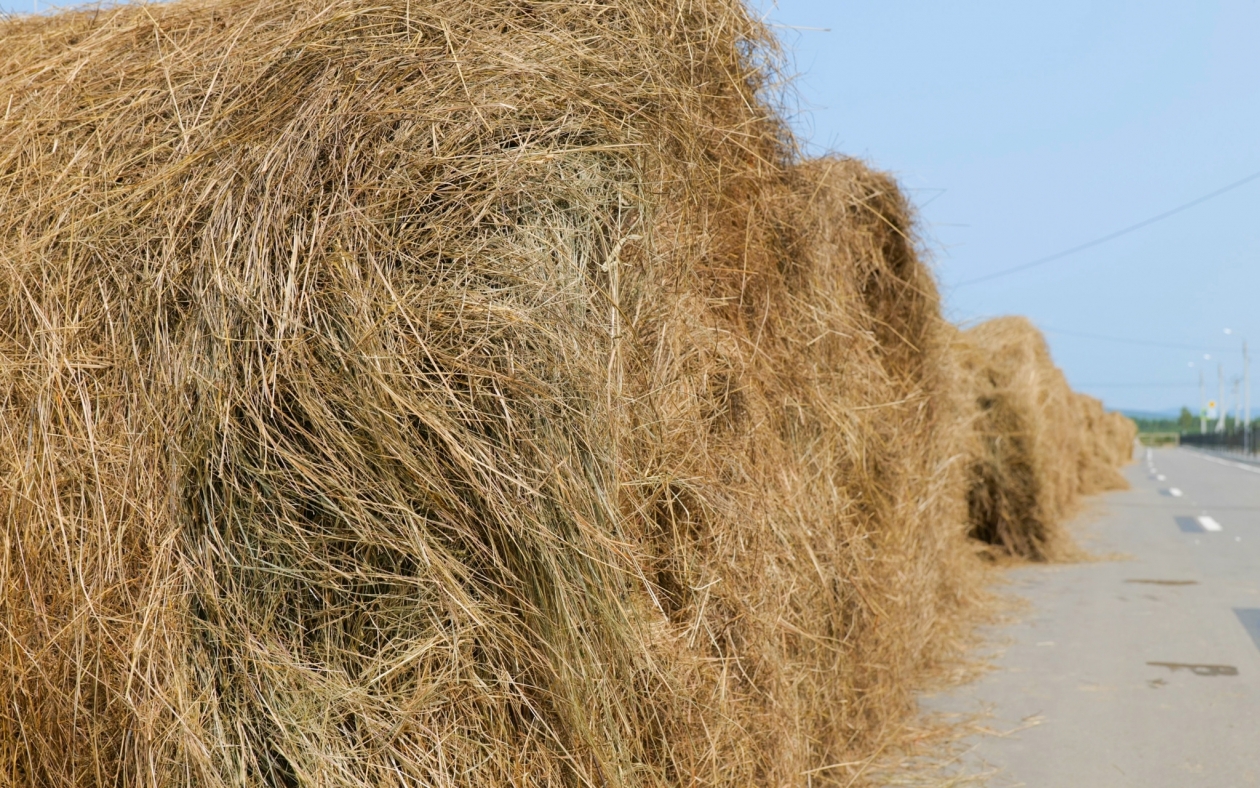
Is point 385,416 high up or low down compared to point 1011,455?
up

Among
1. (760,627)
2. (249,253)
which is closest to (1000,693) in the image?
(760,627)

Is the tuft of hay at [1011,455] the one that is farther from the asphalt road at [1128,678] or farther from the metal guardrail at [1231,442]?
the metal guardrail at [1231,442]

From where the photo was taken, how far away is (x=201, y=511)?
256cm

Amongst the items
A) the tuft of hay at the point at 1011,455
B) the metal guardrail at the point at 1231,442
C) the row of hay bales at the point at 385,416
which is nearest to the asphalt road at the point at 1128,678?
the tuft of hay at the point at 1011,455

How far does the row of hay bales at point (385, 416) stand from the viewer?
2416 millimetres

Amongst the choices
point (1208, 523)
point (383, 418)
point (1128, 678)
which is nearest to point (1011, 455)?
point (1128, 678)

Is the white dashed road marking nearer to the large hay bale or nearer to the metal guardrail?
the large hay bale

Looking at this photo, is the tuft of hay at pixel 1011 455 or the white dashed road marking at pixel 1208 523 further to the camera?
the white dashed road marking at pixel 1208 523

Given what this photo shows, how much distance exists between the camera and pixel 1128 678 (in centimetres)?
548

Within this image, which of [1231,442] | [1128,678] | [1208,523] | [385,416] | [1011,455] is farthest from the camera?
[1231,442]

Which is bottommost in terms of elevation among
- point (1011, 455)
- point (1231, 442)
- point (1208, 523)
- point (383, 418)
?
point (1231, 442)

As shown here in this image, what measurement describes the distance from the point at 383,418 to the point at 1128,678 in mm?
4800

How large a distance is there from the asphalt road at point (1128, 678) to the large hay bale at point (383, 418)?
5.77 ft

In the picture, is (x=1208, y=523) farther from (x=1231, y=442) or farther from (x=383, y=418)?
(x=1231, y=442)
